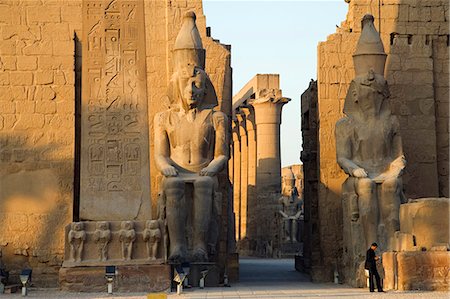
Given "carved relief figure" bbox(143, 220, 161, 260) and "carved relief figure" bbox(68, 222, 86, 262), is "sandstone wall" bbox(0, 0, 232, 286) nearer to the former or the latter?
"carved relief figure" bbox(68, 222, 86, 262)

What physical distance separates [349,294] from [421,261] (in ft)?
2.73

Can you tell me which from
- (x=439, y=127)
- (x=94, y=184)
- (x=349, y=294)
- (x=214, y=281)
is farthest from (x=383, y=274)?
(x=439, y=127)

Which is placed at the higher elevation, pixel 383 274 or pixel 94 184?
pixel 94 184

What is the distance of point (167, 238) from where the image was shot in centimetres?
1260

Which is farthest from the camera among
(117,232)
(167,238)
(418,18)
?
(418,18)

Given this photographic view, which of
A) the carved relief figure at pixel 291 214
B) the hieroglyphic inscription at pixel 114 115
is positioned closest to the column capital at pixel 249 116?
the carved relief figure at pixel 291 214

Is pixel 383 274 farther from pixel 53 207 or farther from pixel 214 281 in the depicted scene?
pixel 53 207

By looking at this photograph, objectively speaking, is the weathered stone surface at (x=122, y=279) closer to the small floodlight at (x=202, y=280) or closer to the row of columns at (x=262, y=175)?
the small floodlight at (x=202, y=280)

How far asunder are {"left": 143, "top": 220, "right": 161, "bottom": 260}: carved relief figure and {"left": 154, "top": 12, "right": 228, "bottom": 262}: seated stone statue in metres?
1.02

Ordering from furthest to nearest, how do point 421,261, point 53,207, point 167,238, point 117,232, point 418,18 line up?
point 418,18 < point 53,207 < point 167,238 < point 117,232 < point 421,261

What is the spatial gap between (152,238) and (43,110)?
12.0 feet

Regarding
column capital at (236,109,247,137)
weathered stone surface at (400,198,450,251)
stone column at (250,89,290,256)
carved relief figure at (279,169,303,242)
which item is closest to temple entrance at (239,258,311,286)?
weathered stone surface at (400,198,450,251)

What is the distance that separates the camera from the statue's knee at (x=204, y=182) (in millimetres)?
12562

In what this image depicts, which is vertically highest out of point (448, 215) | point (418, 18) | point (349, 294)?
point (418, 18)
